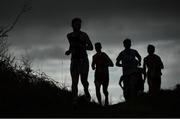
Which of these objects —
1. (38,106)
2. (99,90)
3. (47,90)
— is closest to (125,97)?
(99,90)

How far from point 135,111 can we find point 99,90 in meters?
3.07

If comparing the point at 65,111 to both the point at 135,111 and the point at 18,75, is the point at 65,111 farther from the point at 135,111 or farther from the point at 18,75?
the point at 18,75

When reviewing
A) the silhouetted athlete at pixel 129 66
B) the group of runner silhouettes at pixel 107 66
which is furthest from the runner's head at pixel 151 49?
the silhouetted athlete at pixel 129 66

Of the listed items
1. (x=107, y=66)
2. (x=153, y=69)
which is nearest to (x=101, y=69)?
(x=107, y=66)

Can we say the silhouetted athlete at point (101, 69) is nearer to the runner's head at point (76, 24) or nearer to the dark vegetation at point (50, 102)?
the dark vegetation at point (50, 102)

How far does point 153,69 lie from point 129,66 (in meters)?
1.07

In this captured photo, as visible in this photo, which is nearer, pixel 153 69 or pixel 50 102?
pixel 50 102

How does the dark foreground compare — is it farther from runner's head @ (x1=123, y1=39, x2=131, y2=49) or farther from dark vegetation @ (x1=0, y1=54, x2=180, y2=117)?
runner's head @ (x1=123, y1=39, x2=131, y2=49)

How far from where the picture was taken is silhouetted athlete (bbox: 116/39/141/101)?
42.0 ft

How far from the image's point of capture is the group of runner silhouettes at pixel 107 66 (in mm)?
11352

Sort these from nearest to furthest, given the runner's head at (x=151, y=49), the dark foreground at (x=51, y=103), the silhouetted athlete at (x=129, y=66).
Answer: the dark foreground at (x=51, y=103) < the silhouetted athlete at (x=129, y=66) < the runner's head at (x=151, y=49)

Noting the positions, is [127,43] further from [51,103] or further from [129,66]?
[51,103]

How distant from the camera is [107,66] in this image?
13328 millimetres

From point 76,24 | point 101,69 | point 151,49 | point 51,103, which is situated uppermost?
point 76,24
